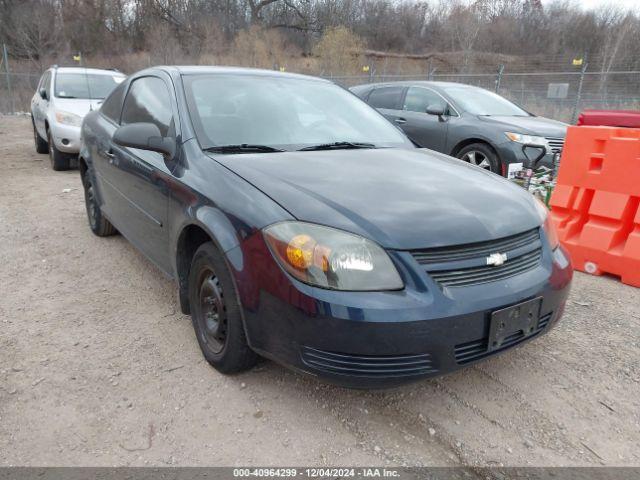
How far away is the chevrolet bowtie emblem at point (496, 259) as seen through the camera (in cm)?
206

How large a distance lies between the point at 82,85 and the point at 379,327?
28.3ft

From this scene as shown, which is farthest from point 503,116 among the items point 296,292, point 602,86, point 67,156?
point 602,86

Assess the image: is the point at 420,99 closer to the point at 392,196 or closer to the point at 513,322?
the point at 392,196

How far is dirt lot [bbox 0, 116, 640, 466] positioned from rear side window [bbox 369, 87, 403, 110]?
16.9 feet

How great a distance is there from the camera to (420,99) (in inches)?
292

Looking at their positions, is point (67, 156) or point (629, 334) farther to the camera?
point (67, 156)

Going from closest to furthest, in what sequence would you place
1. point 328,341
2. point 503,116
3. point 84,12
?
1. point 328,341
2. point 503,116
3. point 84,12

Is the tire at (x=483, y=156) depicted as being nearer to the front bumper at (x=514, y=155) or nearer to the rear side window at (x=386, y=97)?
the front bumper at (x=514, y=155)

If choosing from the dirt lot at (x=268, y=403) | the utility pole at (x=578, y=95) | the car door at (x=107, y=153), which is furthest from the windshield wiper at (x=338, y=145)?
the utility pole at (x=578, y=95)

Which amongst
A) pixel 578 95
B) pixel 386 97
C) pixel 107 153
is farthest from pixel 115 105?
pixel 578 95

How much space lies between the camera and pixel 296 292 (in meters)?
1.89

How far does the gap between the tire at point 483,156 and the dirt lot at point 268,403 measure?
321 cm

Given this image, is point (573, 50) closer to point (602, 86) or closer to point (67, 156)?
point (602, 86)

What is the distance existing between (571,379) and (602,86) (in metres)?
14.2
